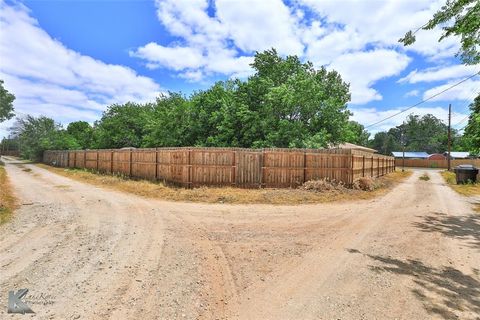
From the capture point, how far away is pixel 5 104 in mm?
43844

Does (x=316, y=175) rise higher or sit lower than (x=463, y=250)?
higher

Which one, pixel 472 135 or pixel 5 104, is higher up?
pixel 5 104

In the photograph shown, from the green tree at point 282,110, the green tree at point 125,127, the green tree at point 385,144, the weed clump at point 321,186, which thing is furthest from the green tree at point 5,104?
the green tree at point 385,144

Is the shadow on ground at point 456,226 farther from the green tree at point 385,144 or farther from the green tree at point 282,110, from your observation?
the green tree at point 385,144

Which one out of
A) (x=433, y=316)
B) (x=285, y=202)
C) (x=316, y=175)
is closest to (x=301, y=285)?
(x=433, y=316)

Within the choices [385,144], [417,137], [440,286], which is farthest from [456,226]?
[417,137]

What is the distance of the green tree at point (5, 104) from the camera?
42125 mm

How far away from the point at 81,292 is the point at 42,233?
3.61 metres

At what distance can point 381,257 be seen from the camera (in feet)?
17.7

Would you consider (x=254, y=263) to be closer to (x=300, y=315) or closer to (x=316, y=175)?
(x=300, y=315)

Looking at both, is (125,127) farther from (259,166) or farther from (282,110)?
(259,166)

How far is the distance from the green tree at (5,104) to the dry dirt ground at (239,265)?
146 ft

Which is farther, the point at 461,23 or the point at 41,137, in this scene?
the point at 41,137

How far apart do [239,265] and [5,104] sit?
53240 millimetres
